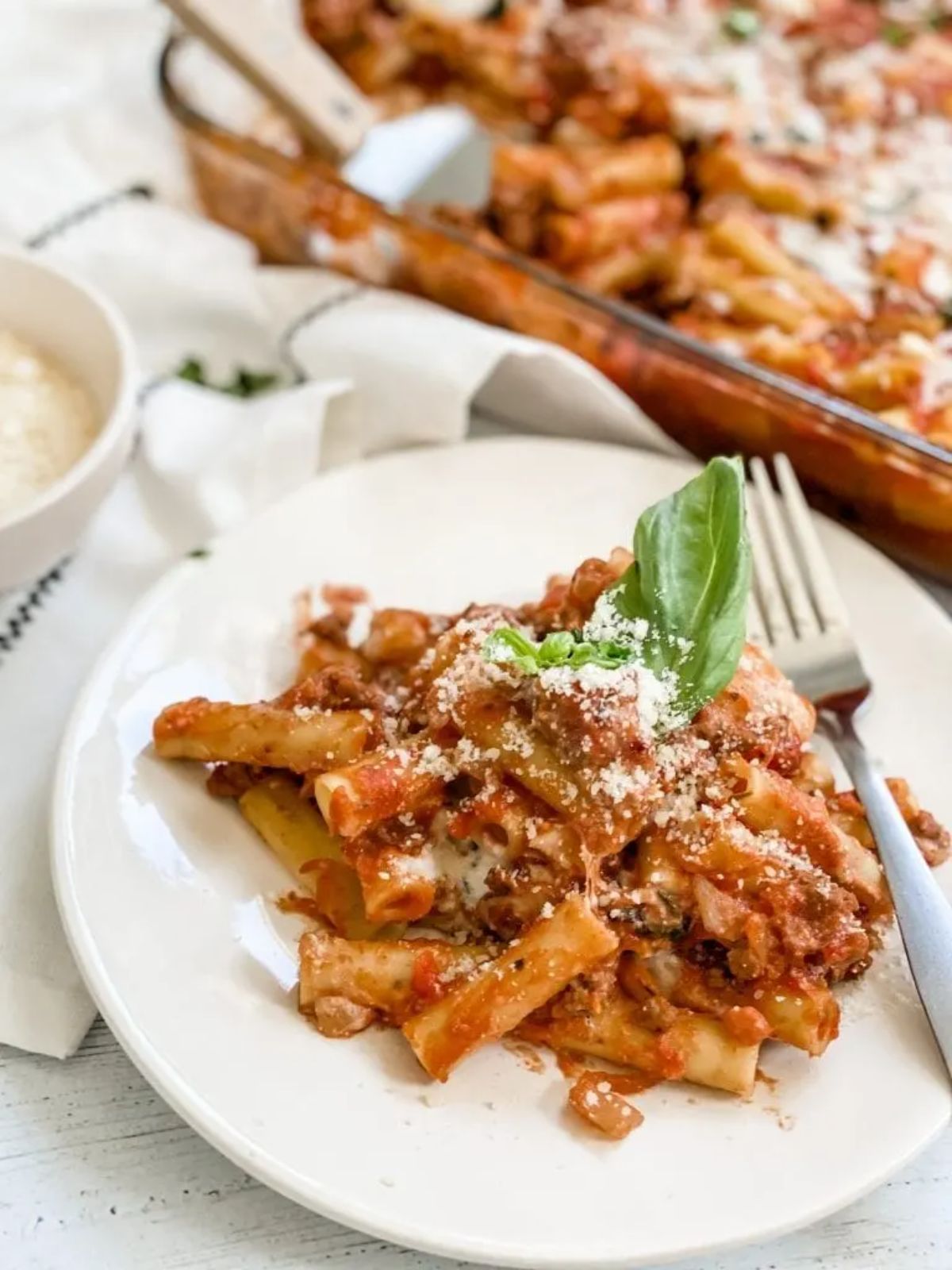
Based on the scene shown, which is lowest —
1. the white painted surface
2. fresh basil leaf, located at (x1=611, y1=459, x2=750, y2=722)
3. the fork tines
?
the white painted surface

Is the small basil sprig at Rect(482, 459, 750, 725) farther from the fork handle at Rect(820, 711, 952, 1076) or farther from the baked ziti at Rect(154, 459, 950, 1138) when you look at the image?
the fork handle at Rect(820, 711, 952, 1076)

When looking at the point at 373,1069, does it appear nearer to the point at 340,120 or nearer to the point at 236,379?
the point at 236,379

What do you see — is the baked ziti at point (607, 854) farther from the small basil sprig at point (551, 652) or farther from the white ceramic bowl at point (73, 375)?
the white ceramic bowl at point (73, 375)

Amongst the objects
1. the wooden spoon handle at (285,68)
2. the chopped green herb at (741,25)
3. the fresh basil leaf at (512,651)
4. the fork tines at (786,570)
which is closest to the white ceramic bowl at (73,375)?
the wooden spoon handle at (285,68)

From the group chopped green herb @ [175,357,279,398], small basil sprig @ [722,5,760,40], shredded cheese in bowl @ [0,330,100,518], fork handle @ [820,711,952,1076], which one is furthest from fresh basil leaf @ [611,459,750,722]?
small basil sprig @ [722,5,760,40]

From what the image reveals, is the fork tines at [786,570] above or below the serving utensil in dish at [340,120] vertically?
below

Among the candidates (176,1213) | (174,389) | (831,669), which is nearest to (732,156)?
(174,389)

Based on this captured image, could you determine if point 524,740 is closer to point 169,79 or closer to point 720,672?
point 720,672
